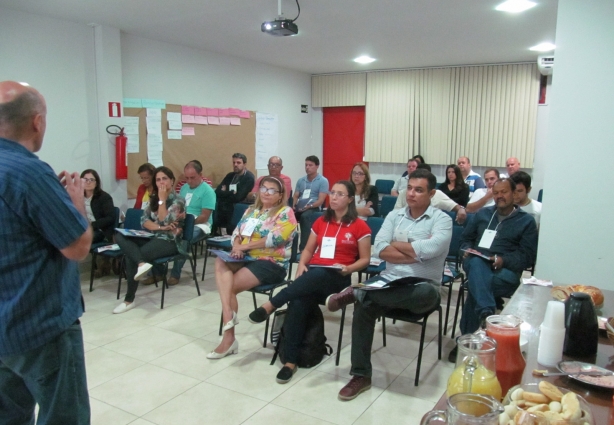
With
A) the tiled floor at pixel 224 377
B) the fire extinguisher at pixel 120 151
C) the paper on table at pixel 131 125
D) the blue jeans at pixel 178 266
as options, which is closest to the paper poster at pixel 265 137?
the paper on table at pixel 131 125

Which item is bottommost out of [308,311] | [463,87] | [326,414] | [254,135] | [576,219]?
[326,414]

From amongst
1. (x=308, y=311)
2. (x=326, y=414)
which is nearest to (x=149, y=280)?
(x=308, y=311)

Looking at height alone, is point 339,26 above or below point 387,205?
above

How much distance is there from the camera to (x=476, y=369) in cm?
114

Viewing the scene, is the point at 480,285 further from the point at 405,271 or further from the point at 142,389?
the point at 142,389

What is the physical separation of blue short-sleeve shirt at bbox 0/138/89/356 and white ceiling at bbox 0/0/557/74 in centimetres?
313

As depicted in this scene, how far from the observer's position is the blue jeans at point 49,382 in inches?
56.9

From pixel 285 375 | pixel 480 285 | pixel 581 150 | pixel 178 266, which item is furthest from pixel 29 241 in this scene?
pixel 178 266

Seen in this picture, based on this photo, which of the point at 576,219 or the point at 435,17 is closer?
the point at 576,219

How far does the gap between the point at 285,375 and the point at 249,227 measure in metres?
1.11

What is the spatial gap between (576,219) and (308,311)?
1.74 m

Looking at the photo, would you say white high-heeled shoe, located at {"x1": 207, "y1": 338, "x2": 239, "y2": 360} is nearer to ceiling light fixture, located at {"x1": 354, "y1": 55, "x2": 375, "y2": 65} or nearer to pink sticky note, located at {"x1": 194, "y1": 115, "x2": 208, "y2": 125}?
pink sticky note, located at {"x1": 194, "y1": 115, "x2": 208, "y2": 125}

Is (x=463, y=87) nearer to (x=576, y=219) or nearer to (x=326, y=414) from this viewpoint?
(x=576, y=219)

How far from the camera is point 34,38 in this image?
4453 millimetres
